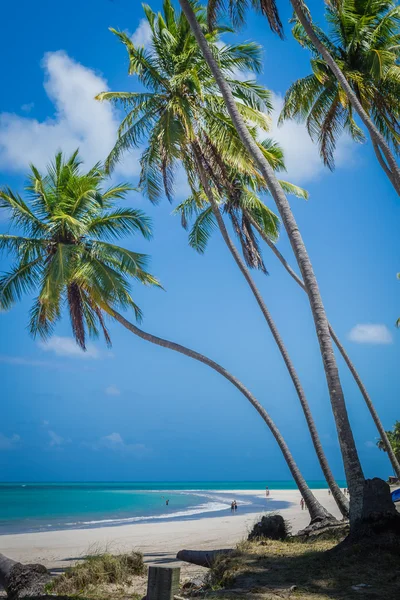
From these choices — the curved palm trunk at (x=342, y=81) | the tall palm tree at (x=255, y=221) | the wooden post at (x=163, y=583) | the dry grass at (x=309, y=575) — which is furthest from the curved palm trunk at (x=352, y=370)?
the wooden post at (x=163, y=583)

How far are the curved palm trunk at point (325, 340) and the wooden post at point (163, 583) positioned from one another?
4.33 m

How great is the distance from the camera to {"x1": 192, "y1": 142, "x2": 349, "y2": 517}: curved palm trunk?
45.2 feet

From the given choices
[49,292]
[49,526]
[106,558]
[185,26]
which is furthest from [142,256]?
[49,526]

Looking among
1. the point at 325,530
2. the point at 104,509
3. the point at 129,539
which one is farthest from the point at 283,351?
the point at 104,509

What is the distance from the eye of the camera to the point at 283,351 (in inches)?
620

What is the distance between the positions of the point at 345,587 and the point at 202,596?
1.67 metres

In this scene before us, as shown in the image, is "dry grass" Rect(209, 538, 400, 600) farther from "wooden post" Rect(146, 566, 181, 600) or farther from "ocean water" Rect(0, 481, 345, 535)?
"ocean water" Rect(0, 481, 345, 535)

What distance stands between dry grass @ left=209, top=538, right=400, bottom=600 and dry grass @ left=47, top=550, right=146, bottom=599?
146cm

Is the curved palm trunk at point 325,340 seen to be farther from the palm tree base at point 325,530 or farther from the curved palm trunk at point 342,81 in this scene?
the curved palm trunk at point 342,81

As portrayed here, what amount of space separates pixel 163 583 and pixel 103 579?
438 cm

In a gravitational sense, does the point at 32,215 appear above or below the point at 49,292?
above

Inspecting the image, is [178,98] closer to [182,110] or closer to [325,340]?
[182,110]

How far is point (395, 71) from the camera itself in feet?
45.9

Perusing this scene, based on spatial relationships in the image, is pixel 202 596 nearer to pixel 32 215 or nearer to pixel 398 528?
pixel 398 528
